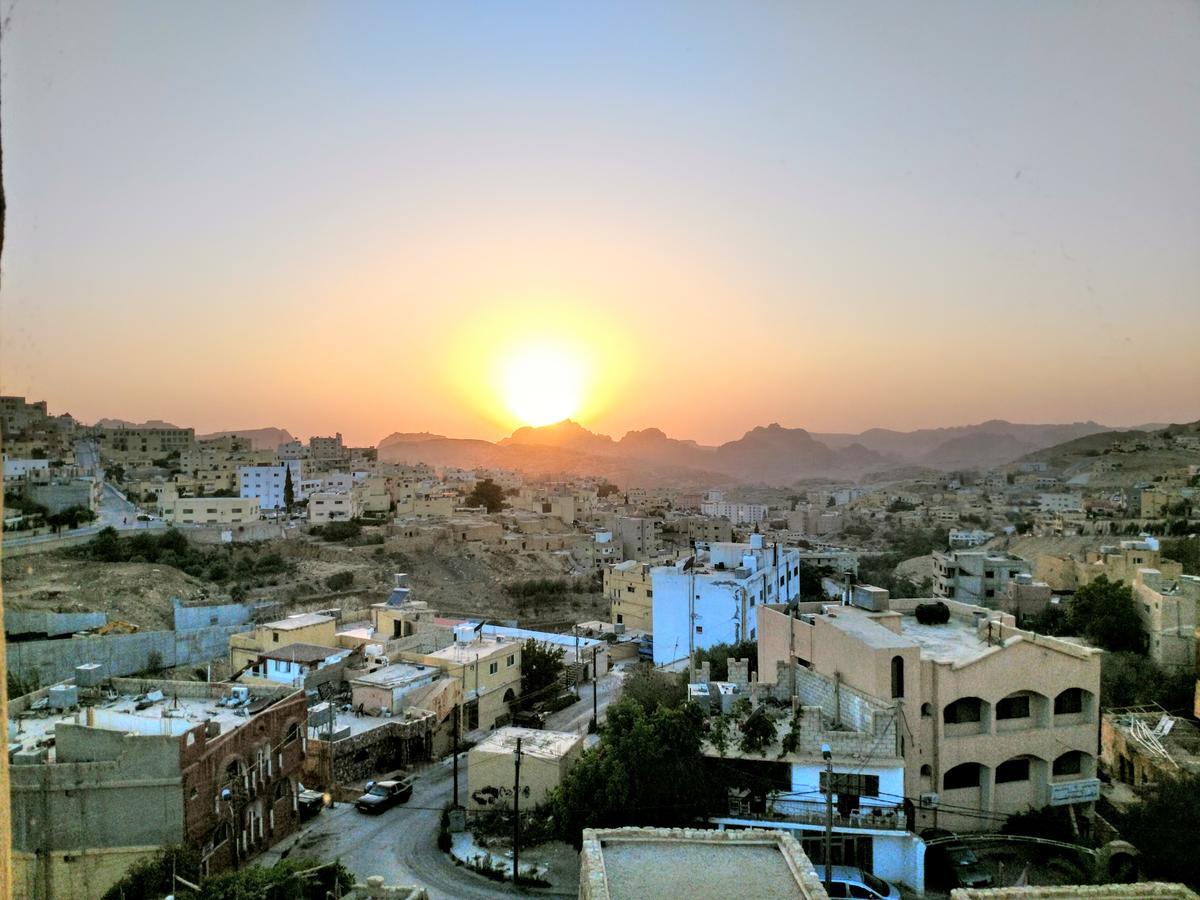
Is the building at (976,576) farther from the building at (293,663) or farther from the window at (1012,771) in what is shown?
the building at (293,663)

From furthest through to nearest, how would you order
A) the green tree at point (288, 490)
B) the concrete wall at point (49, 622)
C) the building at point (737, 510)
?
the building at point (737, 510) → the green tree at point (288, 490) → the concrete wall at point (49, 622)

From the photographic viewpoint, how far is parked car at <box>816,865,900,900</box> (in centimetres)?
1130

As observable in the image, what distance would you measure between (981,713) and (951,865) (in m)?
2.56

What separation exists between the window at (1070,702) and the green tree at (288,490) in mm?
48127

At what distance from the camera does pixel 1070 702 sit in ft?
47.0

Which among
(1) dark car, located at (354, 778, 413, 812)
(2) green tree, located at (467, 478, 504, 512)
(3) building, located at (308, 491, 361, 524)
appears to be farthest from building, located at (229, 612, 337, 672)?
(2) green tree, located at (467, 478, 504, 512)

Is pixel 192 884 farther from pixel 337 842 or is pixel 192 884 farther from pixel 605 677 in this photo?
pixel 605 677

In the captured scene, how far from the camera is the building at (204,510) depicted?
145ft

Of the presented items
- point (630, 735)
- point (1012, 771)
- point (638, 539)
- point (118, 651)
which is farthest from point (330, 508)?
point (1012, 771)

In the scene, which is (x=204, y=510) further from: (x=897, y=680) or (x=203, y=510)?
(x=897, y=680)

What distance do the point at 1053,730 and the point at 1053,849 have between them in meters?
1.87

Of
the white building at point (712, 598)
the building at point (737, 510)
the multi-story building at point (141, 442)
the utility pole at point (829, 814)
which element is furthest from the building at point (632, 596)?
the building at point (737, 510)

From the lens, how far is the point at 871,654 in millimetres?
13305

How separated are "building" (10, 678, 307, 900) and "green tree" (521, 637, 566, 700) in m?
9.15
